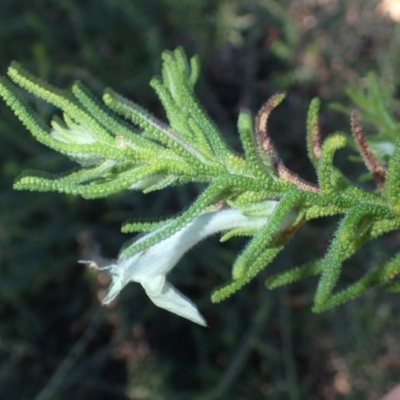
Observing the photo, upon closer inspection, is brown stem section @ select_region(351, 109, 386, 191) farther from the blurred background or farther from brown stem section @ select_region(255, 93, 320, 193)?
the blurred background

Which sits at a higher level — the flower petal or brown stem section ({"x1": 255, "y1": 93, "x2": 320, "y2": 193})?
brown stem section ({"x1": 255, "y1": 93, "x2": 320, "y2": 193})

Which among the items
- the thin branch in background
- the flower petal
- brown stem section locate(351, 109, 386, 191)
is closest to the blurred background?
the thin branch in background

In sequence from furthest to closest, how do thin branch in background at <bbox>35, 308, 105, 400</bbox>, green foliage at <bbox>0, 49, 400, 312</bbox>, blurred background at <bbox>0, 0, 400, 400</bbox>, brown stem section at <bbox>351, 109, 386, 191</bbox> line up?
blurred background at <bbox>0, 0, 400, 400</bbox>
thin branch in background at <bbox>35, 308, 105, 400</bbox>
brown stem section at <bbox>351, 109, 386, 191</bbox>
green foliage at <bbox>0, 49, 400, 312</bbox>

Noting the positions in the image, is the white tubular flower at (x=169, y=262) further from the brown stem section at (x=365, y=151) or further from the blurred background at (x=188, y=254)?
the blurred background at (x=188, y=254)

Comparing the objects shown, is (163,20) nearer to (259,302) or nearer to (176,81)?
(259,302)

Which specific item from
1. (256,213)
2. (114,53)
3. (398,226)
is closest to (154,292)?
(256,213)

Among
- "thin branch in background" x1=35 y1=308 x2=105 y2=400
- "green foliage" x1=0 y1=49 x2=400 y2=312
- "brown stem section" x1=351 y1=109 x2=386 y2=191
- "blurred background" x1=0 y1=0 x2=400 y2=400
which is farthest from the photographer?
"blurred background" x1=0 y1=0 x2=400 y2=400
